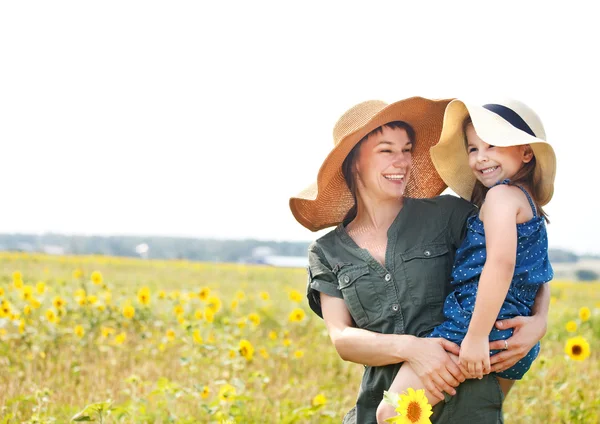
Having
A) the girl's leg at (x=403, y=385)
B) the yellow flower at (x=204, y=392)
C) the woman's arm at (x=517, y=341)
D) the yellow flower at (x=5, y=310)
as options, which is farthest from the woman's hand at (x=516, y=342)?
the yellow flower at (x=5, y=310)

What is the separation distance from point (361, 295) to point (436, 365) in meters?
0.37

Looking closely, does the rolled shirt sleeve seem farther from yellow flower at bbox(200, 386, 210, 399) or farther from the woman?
yellow flower at bbox(200, 386, 210, 399)

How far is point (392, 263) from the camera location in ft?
8.04

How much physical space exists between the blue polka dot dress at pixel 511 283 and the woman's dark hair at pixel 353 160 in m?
0.51

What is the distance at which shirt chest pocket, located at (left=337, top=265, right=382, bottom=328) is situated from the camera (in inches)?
95.7

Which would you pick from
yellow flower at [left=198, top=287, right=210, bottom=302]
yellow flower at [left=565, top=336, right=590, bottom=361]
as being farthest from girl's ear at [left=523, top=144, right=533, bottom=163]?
yellow flower at [left=198, top=287, right=210, bottom=302]

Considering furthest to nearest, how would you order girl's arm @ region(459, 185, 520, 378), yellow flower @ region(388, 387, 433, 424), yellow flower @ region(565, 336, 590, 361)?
yellow flower @ region(565, 336, 590, 361)
girl's arm @ region(459, 185, 520, 378)
yellow flower @ region(388, 387, 433, 424)

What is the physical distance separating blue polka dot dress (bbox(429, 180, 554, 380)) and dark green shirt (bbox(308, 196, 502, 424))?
81 millimetres

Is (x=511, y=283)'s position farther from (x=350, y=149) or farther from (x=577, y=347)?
(x=577, y=347)

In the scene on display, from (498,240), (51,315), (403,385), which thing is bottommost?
(51,315)

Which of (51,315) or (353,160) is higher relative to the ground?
(353,160)

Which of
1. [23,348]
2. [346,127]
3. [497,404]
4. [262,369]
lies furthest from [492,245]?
[23,348]

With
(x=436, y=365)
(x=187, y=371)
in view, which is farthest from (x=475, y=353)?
(x=187, y=371)

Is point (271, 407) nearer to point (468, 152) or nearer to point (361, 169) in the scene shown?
point (361, 169)
